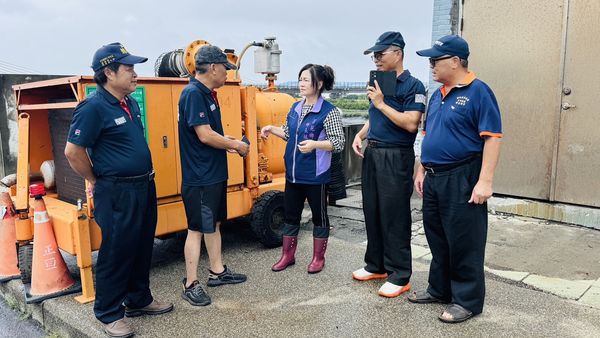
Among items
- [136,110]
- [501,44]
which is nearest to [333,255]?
[136,110]

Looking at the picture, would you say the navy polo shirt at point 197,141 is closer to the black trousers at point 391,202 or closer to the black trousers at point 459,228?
the black trousers at point 391,202

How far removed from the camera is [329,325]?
10.4 feet

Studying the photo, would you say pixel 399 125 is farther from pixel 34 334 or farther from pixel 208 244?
pixel 34 334

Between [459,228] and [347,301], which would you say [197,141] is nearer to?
[347,301]

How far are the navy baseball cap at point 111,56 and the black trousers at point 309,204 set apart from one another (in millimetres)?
1655

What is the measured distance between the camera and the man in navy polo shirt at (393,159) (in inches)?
136

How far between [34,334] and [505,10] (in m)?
5.60

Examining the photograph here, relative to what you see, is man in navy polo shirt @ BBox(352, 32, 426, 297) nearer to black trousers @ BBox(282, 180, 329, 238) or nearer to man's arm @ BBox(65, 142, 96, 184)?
black trousers @ BBox(282, 180, 329, 238)

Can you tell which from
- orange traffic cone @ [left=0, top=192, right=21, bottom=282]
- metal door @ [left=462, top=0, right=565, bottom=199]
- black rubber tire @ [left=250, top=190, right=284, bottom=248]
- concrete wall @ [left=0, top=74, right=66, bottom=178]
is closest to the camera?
orange traffic cone @ [left=0, top=192, right=21, bottom=282]

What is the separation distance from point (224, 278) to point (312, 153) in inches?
48.0

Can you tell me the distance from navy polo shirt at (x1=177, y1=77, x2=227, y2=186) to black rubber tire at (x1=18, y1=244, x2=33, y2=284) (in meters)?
1.49

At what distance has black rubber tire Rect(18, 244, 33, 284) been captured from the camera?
3.90m

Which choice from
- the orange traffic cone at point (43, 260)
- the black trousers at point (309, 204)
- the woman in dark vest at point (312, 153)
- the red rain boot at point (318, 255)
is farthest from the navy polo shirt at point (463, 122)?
the orange traffic cone at point (43, 260)

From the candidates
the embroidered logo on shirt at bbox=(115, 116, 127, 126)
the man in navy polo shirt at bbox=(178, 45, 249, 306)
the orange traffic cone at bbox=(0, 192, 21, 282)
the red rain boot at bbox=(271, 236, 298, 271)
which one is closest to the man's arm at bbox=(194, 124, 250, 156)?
the man in navy polo shirt at bbox=(178, 45, 249, 306)
